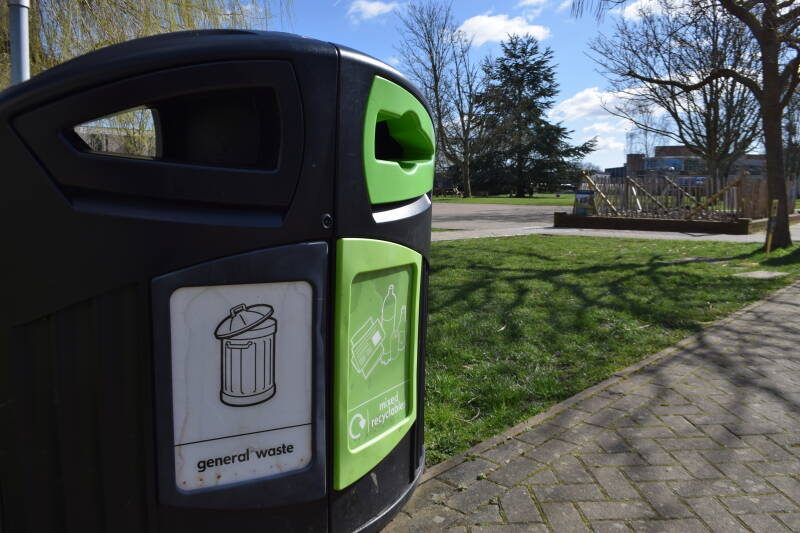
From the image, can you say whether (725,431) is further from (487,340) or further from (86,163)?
(86,163)

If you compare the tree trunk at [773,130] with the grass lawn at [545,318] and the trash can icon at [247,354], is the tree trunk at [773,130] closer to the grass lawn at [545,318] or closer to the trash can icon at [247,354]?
the grass lawn at [545,318]

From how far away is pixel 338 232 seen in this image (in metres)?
1.88

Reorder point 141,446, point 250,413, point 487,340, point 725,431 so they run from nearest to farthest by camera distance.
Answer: point 141,446 → point 250,413 → point 725,431 → point 487,340

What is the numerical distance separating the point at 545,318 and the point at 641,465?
123 inches

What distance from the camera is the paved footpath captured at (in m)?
2.46

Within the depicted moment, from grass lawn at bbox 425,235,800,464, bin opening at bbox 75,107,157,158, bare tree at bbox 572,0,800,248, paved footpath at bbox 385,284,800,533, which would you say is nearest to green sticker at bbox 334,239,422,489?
paved footpath at bbox 385,284,800,533

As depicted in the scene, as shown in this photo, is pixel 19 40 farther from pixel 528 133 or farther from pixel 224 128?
pixel 528 133

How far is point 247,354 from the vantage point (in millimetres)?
1783

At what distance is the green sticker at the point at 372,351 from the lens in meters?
1.96

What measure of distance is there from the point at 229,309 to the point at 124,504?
0.61 metres

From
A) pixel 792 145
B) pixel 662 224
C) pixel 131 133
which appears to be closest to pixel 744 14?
pixel 662 224

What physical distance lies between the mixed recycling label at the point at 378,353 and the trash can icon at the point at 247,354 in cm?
29

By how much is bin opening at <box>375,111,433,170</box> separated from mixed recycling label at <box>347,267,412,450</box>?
0.46 meters

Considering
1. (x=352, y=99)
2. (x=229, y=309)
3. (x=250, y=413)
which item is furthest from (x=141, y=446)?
(x=352, y=99)
